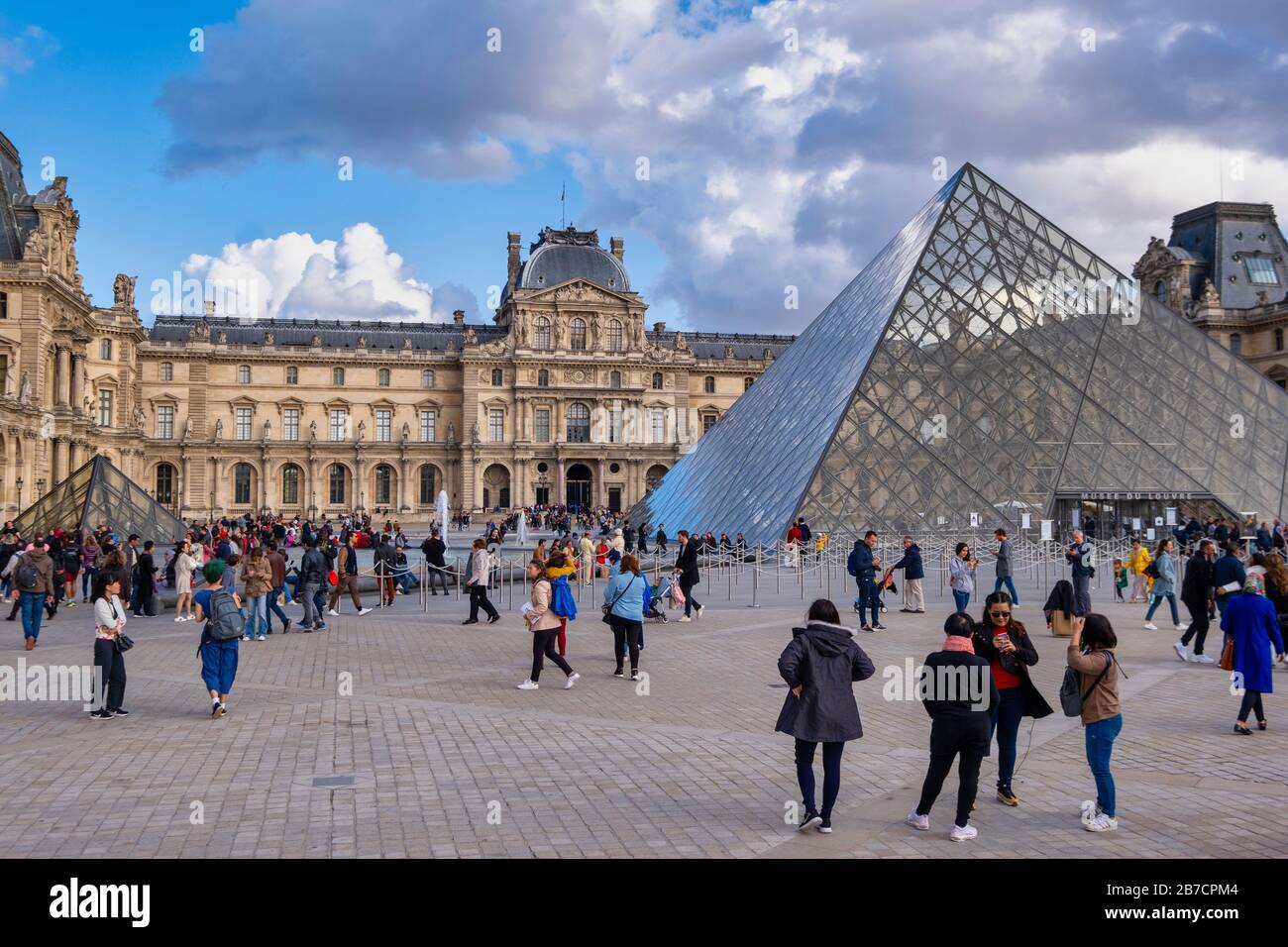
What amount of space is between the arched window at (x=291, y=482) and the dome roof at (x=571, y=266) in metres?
19.2

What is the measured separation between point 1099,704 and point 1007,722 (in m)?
0.54

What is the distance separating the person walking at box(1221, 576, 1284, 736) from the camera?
7.86m

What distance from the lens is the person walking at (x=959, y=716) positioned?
558 cm

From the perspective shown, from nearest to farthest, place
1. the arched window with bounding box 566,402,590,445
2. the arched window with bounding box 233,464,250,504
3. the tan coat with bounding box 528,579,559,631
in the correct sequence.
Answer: the tan coat with bounding box 528,579,559,631
the arched window with bounding box 233,464,250,504
the arched window with bounding box 566,402,590,445

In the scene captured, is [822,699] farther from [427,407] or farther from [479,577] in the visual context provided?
[427,407]

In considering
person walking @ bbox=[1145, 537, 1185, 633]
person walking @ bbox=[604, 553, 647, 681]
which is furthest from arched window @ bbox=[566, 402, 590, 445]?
person walking @ bbox=[604, 553, 647, 681]

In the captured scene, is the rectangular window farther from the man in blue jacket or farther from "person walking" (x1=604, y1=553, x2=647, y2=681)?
"person walking" (x1=604, y1=553, x2=647, y2=681)

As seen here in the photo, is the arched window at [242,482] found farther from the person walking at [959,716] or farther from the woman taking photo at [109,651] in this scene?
the person walking at [959,716]

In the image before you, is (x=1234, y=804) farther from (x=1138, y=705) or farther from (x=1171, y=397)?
(x=1171, y=397)

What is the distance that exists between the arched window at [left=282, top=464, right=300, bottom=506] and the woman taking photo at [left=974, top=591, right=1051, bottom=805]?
228ft

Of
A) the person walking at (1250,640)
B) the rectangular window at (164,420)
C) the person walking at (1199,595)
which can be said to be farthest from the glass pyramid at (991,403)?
the rectangular window at (164,420)

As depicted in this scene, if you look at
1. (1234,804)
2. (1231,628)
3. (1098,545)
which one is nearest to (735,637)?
(1231,628)

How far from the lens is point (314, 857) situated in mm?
5219

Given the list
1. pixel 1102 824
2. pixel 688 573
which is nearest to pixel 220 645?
pixel 1102 824
